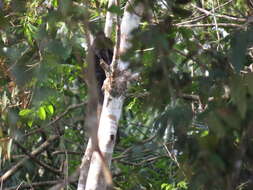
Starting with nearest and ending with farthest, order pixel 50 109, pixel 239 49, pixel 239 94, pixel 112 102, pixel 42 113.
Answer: pixel 239 94 < pixel 239 49 < pixel 112 102 < pixel 42 113 < pixel 50 109

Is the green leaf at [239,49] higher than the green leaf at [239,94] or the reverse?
higher

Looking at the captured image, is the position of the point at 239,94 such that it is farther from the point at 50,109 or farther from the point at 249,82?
the point at 50,109

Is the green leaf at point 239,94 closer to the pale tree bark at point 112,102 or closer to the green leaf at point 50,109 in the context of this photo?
the pale tree bark at point 112,102

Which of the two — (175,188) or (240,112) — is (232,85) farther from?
(175,188)

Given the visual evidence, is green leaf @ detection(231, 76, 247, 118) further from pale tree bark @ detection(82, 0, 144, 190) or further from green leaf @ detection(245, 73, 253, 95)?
pale tree bark @ detection(82, 0, 144, 190)

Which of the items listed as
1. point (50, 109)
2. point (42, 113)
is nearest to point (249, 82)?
point (42, 113)

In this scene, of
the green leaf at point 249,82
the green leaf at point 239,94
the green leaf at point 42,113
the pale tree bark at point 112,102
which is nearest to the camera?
the green leaf at point 239,94

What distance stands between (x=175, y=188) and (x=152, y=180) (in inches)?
32.2

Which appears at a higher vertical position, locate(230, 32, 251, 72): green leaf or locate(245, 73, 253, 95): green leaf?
locate(230, 32, 251, 72): green leaf

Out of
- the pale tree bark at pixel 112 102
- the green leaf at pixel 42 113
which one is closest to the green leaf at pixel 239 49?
the pale tree bark at pixel 112 102

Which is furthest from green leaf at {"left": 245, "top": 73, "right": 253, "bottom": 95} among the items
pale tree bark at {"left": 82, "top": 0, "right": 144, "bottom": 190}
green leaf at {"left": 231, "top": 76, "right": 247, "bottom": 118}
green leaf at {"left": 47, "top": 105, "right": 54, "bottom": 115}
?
green leaf at {"left": 47, "top": 105, "right": 54, "bottom": 115}

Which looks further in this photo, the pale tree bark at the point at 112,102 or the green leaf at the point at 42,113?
the green leaf at the point at 42,113

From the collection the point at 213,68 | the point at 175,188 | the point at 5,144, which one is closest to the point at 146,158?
the point at 175,188

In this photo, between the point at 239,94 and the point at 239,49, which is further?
the point at 239,49
